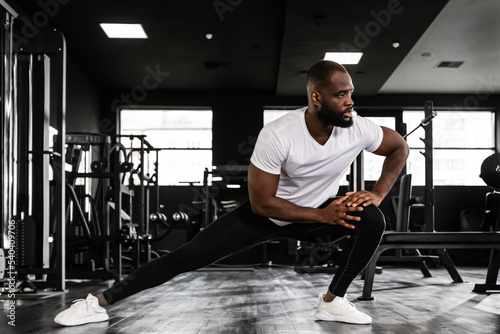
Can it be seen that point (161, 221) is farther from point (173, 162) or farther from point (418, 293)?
point (418, 293)

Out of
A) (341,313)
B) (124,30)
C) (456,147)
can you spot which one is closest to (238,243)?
(341,313)

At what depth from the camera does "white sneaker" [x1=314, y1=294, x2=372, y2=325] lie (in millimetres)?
2180

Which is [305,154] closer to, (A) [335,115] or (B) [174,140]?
(A) [335,115]

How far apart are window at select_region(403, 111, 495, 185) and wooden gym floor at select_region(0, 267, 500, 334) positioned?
16.7 feet

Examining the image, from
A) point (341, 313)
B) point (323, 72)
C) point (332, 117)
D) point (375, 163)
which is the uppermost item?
point (323, 72)

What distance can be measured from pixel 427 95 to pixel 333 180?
292 inches

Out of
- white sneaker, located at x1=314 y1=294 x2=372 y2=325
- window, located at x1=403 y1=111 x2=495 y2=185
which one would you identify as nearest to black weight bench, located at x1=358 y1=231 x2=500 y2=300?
white sneaker, located at x1=314 y1=294 x2=372 y2=325

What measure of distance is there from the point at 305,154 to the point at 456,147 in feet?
24.9

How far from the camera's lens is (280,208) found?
2.05 m

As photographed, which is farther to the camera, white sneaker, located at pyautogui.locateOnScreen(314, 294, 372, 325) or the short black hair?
white sneaker, located at pyautogui.locateOnScreen(314, 294, 372, 325)

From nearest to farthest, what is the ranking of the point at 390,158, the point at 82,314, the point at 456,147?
the point at 82,314 < the point at 390,158 < the point at 456,147

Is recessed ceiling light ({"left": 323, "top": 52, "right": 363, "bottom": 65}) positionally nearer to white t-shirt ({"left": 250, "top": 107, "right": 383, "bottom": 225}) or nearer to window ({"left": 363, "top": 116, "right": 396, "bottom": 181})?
window ({"left": 363, "top": 116, "right": 396, "bottom": 181})

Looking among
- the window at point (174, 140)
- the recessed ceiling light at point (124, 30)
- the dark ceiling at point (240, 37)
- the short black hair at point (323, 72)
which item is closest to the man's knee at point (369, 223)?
the short black hair at point (323, 72)

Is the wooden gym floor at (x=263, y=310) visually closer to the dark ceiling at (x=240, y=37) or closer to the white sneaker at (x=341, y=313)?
the white sneaker at (x=341, y=313)
